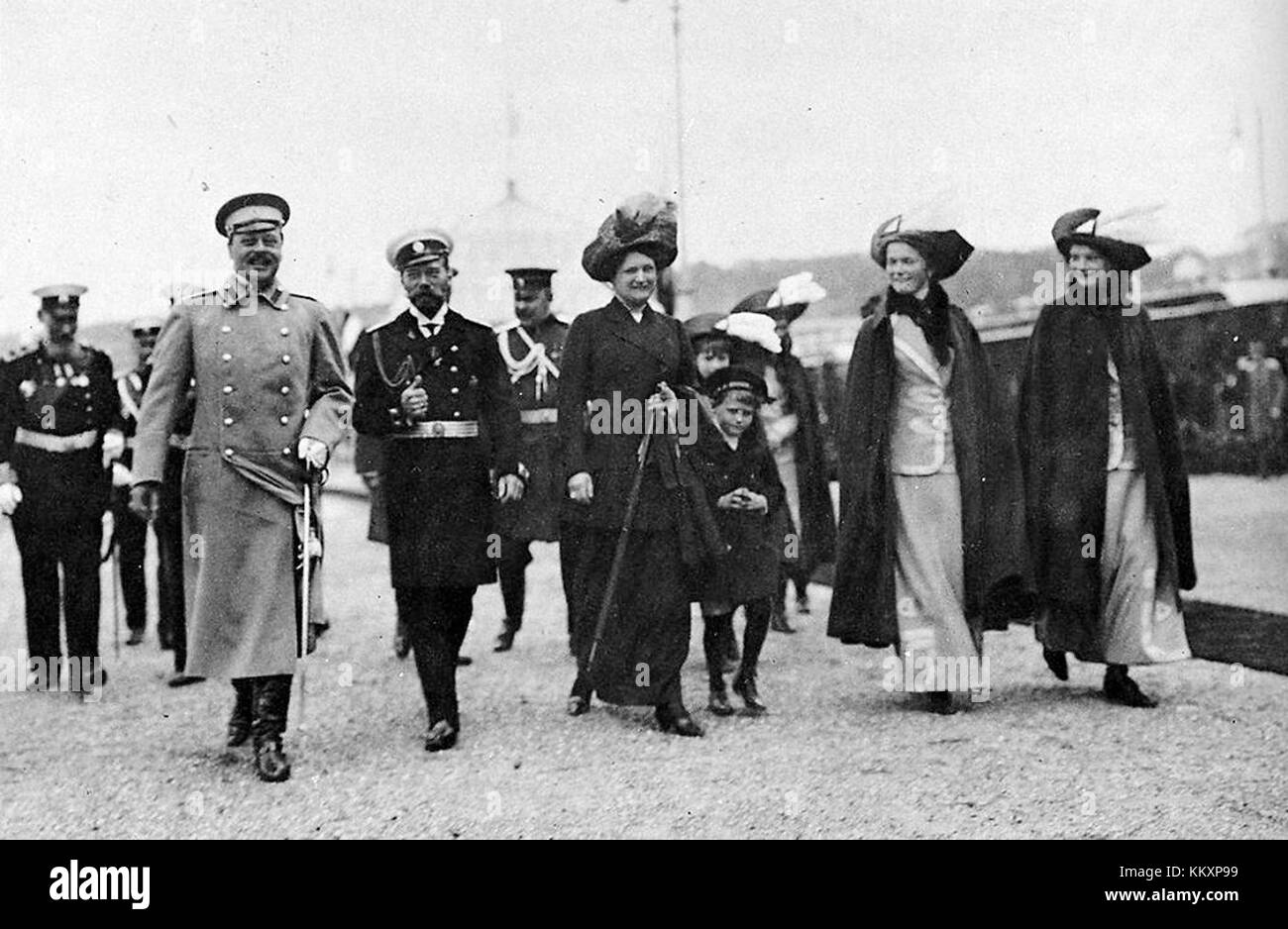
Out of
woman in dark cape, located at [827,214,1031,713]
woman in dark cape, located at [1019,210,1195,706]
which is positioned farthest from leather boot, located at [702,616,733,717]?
woman in dark cape, located at [1019,210,1195,706]

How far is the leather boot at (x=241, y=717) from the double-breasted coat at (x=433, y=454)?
697 mm

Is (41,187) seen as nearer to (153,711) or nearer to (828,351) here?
(153,711)

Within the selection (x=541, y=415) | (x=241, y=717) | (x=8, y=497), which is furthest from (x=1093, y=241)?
(x=8, y=497)

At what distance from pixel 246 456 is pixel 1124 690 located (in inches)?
138

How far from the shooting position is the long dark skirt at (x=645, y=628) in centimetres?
587

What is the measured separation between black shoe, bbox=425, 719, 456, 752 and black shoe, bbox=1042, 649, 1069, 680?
8.34 ft

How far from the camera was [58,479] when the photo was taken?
22.3 feet

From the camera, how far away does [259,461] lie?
5.29 m

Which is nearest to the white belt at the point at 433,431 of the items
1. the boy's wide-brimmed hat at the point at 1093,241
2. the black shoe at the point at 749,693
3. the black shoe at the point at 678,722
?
the black shoe at the point at 678,722

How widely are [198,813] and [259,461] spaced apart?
3.93ft

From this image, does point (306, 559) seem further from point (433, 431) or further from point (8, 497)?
point (8, 497)

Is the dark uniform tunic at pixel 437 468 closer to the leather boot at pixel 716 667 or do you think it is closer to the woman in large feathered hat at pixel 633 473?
the woman in large feathered hat at pixel 633 473

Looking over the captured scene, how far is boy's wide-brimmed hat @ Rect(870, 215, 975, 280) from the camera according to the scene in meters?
6.16
